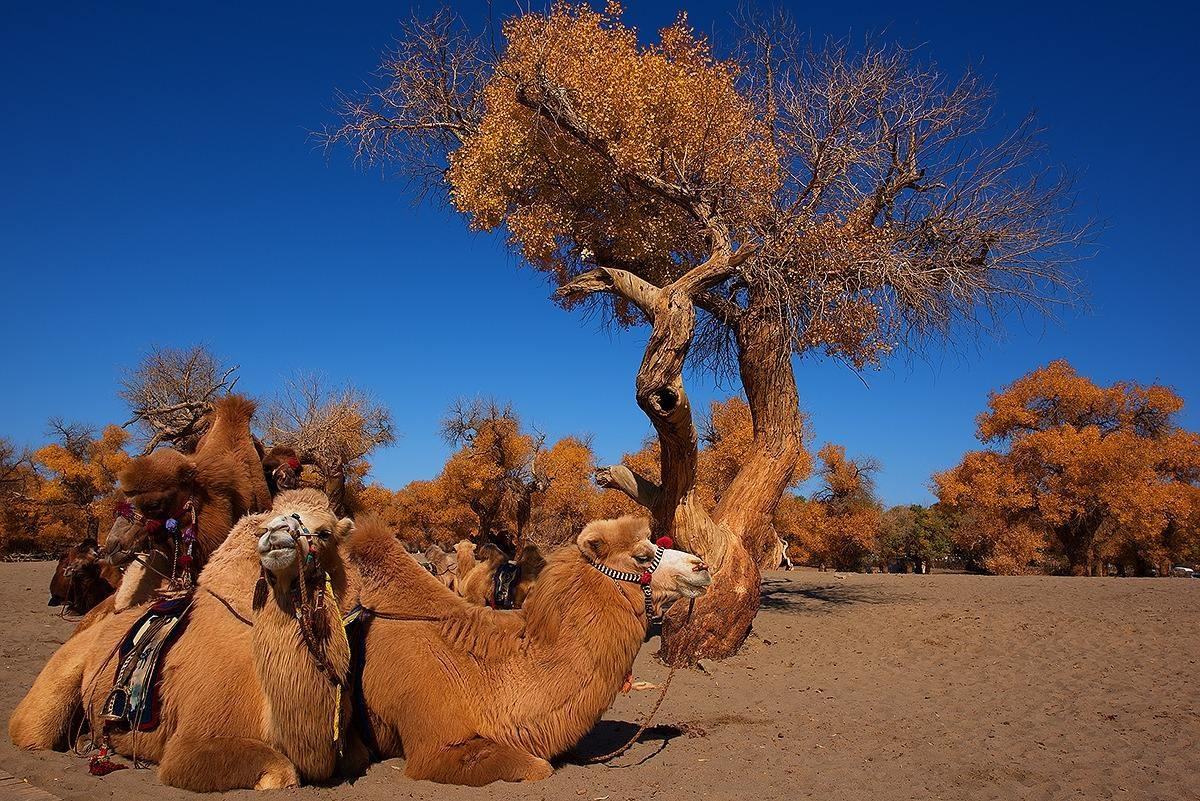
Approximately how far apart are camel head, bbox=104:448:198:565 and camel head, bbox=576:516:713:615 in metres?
3.16

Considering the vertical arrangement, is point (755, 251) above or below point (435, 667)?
above

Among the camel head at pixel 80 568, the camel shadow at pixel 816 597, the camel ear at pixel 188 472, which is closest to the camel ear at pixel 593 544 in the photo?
the camel ear at pixel 188 472

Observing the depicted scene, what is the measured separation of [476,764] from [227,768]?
1.38 m

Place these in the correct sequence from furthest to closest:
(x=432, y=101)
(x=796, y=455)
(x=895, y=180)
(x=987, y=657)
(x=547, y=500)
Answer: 1. (x=547, y=500)
2. (x=432, y=101)
3. (x=895, y=180)
4. (x=796, y=455)
5. (x=987, y=657)

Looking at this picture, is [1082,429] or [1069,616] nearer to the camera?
[1069,616]

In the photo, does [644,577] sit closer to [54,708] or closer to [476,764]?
[476,764]

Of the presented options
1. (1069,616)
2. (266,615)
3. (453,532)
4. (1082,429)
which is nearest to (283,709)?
(266,615)

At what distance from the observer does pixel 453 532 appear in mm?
47469

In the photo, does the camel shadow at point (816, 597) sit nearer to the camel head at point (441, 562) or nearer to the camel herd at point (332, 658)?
the camel head at point (441, 562)

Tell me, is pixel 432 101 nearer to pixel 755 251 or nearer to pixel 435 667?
pixel 755 251

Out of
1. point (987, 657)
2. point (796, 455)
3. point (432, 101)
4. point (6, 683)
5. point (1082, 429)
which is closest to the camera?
point (6, 683)

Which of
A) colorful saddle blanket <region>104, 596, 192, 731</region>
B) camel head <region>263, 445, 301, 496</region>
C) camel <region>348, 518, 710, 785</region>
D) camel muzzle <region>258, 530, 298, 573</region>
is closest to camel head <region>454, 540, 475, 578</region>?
camel head <region>263, 445, 301, 496</region>

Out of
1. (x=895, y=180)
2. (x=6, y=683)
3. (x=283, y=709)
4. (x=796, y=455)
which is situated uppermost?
(x=895, y=180)

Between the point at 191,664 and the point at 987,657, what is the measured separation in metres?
10.2
